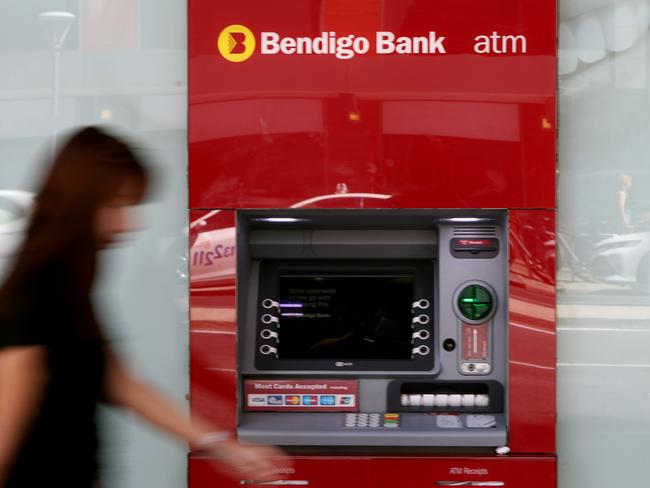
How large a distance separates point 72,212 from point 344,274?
1891 millimetres

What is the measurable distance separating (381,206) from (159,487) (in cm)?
133

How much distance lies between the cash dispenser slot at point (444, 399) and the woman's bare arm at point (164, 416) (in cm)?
157

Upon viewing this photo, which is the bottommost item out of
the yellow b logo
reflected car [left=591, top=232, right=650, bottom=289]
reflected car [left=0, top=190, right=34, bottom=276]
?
reflected car [left=591, top=232, right=650, bottom=289]

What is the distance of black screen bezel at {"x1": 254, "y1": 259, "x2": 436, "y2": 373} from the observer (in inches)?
146

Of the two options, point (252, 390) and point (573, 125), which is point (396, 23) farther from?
point (252, 390)

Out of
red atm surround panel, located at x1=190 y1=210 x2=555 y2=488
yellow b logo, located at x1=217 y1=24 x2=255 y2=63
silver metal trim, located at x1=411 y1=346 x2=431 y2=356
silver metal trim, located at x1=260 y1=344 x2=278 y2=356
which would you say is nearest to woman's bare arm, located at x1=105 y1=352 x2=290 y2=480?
red atm surround panel, located at x1=190 y1=210 x2=555 y2=488

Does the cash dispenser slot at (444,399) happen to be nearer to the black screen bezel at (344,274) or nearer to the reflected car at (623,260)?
the black screen bezel at (344,274)

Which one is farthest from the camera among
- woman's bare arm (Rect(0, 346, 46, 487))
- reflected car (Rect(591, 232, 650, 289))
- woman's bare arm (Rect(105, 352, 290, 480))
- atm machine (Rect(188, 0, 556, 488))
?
reflected car (Rect(591, 232, 650, 289))

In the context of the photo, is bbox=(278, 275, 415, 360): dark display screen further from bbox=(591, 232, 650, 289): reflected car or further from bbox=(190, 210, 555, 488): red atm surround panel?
bbox=(591, 232, 650, 289): reflected car

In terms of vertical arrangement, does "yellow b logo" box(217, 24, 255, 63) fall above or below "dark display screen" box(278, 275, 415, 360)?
above

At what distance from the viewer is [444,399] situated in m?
3.69

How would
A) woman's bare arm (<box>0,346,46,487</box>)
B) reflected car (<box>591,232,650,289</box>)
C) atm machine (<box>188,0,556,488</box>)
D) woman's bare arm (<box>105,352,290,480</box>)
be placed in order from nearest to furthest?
1. woman's bare arm (<box>0,346,46,487</box>)
2. woman's bare arm (<box>105,352,290,480</box>)
3. atm machine (<box>188,0,556,488</box>)
4. reflected car (<box>591,232,650,289</box>)

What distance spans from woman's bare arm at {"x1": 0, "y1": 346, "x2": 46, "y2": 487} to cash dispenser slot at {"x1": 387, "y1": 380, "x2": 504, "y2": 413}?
77.8 inches

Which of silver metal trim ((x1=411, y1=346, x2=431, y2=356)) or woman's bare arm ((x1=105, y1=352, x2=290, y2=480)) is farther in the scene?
silver metal trim ((x1=411, y1=346, x2=431, y2=356))
